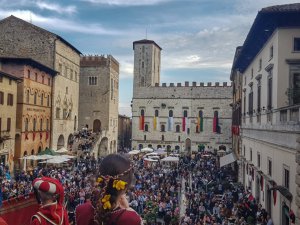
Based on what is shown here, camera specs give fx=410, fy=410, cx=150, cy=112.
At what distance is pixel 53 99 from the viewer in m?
42.9

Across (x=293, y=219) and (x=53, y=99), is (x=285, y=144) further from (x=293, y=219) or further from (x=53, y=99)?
(x=53, y=99)

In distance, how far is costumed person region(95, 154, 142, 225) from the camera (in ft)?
9.96

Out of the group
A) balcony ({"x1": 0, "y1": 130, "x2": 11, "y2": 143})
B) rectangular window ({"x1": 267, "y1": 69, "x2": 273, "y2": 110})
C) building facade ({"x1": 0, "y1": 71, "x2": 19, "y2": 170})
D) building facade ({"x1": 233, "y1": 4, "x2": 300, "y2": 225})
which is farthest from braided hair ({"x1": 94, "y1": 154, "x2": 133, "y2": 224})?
balcony ({"x1": 0, "y1": 130, "x2": 11, "y2": 143})

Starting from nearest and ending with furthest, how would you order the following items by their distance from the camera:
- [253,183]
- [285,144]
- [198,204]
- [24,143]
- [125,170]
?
[125,170] < [285,144] < [198,204] < [253,183] < [24,143]

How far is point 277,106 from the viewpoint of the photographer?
50.9 ft

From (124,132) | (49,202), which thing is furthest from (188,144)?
(49,202)

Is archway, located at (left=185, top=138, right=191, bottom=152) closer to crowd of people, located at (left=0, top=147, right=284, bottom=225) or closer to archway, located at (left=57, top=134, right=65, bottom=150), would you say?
archway, located at (left=57, top=134, right=65, bottom=150)

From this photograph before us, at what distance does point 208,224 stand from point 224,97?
195 feet

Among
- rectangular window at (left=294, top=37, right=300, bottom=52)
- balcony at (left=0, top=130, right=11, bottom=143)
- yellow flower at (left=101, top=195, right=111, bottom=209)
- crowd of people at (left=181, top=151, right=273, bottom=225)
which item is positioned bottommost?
crowd of people at (left=181, top=151, right=273, bottom=225)

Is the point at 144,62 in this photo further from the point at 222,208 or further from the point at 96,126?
the point at 222,208

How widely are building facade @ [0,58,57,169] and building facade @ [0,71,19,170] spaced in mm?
1340

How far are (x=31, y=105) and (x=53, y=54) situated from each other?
7139 millimetres

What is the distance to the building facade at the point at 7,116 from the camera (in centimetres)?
3098

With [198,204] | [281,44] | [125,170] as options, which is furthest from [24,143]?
[125,170]
